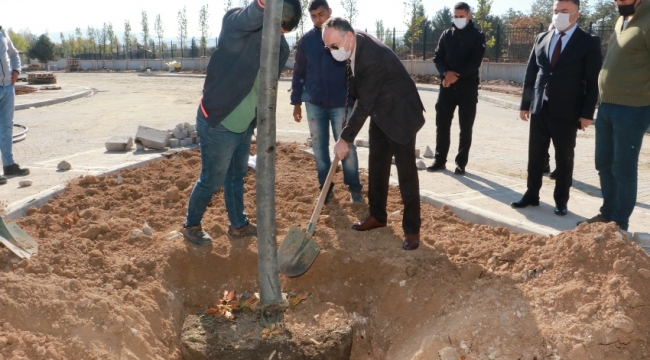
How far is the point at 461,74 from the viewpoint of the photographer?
23.0 feet

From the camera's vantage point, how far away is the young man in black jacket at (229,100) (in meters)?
3.94

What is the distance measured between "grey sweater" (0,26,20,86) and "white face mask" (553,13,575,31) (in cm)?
616

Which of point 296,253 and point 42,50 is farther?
point 42,50

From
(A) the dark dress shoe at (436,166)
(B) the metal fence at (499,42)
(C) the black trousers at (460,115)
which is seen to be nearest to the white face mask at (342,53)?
(C) the black trousers at (460,115)

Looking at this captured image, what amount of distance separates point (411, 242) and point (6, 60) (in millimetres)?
5502

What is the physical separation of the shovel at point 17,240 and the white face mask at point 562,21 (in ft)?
15.5

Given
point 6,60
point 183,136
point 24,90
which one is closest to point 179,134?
point 183,136

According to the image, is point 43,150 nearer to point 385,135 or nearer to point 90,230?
point 90,230

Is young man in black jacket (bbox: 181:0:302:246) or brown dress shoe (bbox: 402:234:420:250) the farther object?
brown dress shoe (bbox: 402:234:420:250)

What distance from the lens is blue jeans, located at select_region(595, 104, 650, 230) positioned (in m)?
4.68

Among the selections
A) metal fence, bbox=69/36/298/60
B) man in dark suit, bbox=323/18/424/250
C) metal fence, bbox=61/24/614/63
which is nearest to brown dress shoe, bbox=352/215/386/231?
man in dark suit, bbox=323/18/424/250

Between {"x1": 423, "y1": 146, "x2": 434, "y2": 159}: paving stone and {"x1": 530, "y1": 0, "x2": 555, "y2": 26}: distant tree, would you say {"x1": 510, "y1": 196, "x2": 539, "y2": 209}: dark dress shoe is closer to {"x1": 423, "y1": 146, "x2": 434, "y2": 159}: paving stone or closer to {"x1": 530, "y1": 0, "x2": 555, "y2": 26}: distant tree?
{"x1": 423, "y1": 146, "x2": 434, "y2": 159}: paving stone

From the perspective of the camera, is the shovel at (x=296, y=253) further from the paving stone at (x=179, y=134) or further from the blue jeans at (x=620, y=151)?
Result: the paving stone at (x=179, y=134)

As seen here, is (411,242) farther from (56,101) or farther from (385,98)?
(56,101)
